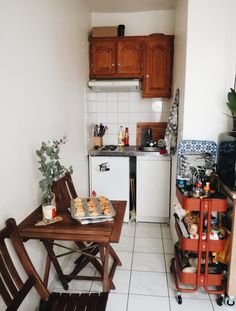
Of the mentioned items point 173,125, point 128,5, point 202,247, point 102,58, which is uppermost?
point 128,5

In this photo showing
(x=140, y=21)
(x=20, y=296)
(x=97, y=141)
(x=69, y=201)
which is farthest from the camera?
(x=97, y=141)

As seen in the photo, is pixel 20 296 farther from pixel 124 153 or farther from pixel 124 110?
pixel 124 110

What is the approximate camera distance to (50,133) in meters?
1.90

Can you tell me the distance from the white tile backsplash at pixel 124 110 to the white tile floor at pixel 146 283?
1.43 meters

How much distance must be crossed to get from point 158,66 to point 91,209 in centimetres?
210

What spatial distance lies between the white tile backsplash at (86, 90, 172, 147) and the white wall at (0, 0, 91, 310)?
877mm

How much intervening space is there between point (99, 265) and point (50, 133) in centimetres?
114

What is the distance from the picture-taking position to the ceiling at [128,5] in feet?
9.33

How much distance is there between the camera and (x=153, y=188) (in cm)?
301

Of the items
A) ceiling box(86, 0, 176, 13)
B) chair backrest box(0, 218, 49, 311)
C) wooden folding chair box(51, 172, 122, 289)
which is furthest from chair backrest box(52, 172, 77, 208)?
ceiling box(86, 0, 176, 13)

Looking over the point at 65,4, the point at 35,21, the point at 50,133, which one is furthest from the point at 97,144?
the point at 35,21

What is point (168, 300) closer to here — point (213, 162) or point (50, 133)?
point (213, 162)

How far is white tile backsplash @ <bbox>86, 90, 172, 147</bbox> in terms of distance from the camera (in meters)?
3.31

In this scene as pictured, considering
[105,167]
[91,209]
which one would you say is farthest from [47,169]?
[105,167]
